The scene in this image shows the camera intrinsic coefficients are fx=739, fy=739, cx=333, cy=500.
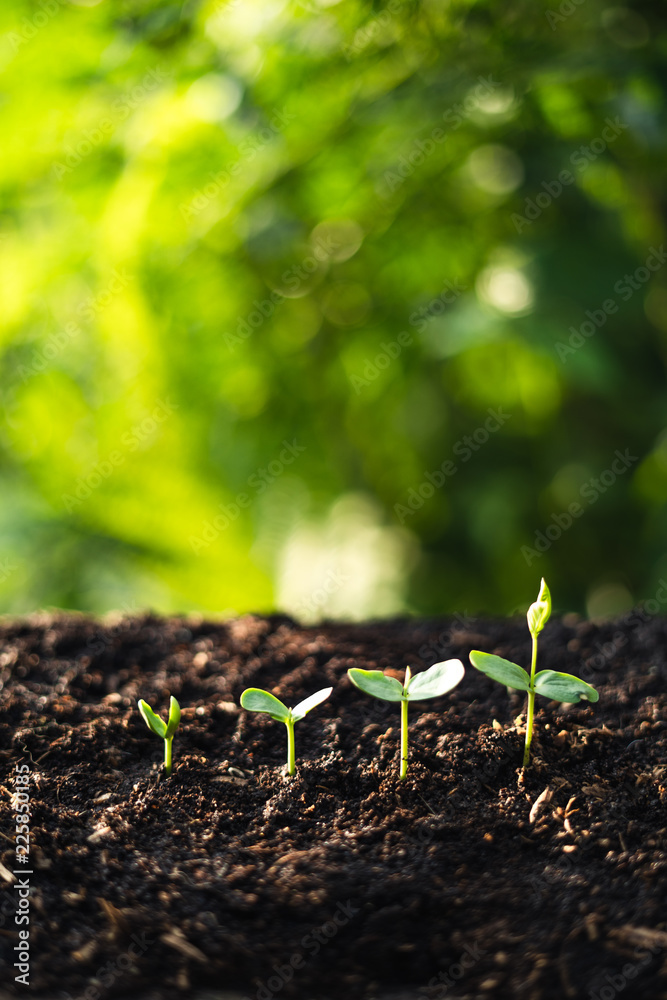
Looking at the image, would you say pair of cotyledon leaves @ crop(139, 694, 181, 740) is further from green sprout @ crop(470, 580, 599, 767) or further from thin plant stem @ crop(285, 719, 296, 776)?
green sprout @ crop(470, 580, 599, 767)

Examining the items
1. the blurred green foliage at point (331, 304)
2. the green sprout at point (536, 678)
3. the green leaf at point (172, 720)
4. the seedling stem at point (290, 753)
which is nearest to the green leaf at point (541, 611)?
the green sprout at point (536, 678)

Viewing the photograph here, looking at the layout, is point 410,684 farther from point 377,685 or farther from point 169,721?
point 169,721

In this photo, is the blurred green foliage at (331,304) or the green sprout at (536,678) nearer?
the green sprout at (536,678)

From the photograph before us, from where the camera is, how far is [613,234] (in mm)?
1731

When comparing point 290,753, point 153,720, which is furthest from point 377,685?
point 153,720

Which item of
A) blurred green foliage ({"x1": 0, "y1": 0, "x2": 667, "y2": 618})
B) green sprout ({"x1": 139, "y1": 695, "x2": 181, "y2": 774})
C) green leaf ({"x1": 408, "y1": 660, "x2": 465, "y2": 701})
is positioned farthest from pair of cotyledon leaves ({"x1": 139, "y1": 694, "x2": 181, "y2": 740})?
blurred green foliage ({"x1": 0, "y1": 0, "x2": 667, "y2": 618})

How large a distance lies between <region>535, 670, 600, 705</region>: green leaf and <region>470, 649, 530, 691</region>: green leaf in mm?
13

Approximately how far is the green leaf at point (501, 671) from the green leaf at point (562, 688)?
1cm

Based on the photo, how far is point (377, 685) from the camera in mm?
668

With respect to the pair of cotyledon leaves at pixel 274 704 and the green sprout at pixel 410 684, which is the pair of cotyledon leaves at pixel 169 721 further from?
the green sprout at pixel 410 684

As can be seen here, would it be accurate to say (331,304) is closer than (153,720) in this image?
No

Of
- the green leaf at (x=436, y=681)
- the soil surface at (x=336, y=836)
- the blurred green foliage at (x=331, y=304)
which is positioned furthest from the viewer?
the blurred green foliage at (x=331, y=304)

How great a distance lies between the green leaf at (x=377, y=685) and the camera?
0.66 metres

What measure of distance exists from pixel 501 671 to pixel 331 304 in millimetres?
1634
